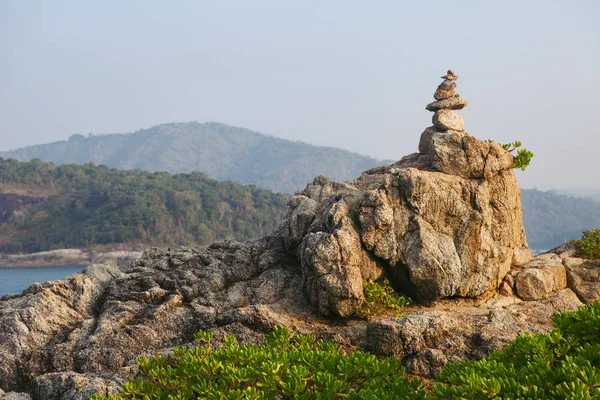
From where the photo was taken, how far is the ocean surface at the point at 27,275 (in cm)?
6319

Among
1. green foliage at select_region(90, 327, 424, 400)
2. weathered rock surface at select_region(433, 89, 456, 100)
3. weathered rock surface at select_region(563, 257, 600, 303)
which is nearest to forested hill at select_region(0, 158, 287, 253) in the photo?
Result: weathered rock surface at select_region(433, 89, 456, 100)

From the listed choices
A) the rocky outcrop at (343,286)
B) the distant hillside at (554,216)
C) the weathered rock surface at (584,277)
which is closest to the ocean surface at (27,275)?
the rocky outcrop at (343,286)

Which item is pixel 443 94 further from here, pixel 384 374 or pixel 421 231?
pixel 384 374

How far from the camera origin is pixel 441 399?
7012 mm

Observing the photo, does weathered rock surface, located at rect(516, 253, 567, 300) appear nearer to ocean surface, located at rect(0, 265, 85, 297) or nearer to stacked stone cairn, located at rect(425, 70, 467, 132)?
stacked stone cairn, located at rect(425, 70, 467, 132)

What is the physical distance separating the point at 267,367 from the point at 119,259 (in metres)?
85.0

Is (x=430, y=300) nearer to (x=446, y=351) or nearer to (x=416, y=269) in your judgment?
(x=416, y=269)

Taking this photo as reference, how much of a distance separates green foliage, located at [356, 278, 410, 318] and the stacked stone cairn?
6.01 meters

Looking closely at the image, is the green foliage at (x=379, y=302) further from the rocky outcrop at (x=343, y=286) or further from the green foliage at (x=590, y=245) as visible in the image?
the green foliage at (x=590, y=245)

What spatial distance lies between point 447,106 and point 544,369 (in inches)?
458

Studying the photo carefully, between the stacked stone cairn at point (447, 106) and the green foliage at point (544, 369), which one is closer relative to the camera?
the green foliage at point (544, 369)

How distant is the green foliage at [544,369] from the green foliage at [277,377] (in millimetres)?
890

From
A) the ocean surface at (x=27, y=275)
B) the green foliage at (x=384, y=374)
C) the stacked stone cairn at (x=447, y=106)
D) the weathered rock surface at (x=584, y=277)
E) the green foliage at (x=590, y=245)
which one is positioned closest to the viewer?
the green foliage at (x=384, y=374)

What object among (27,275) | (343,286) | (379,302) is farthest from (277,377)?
(27,275)
